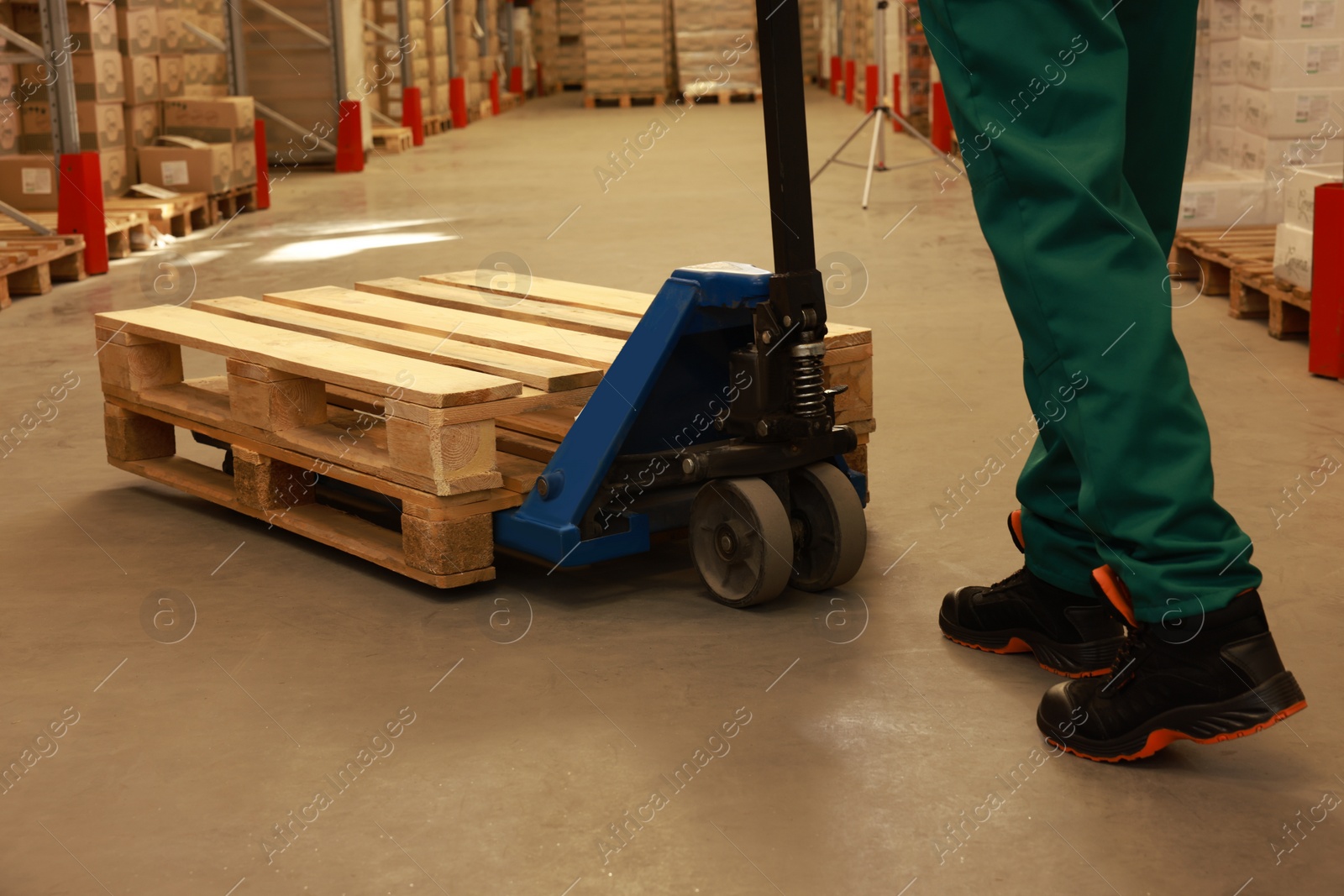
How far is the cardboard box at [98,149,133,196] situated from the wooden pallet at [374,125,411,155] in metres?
5.25

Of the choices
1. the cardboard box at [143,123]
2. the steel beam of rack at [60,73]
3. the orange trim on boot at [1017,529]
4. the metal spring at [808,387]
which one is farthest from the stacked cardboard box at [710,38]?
the orange trim on boot at [1017,529]

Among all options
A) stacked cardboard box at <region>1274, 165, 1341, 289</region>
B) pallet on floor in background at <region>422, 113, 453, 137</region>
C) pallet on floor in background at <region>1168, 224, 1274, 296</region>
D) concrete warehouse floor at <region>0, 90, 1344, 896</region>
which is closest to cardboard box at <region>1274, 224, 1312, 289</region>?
stacked cardboard box at <region>1274, 165, 1341, 289</region>

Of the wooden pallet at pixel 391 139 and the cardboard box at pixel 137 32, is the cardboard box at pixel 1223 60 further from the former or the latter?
the wooden pallet at pixel 391 139

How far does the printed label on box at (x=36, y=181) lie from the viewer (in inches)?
285

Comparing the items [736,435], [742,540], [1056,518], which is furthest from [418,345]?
[1056,518]

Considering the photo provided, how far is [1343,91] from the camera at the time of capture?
230 inches

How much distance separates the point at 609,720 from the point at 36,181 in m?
6.22

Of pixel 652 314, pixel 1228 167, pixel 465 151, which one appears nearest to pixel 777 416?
pixel 652 314

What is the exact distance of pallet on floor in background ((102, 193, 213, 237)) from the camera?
7742 mm

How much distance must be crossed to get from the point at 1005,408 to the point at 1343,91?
2877 millimetres

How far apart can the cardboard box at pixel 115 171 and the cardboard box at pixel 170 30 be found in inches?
Answer: 41.0

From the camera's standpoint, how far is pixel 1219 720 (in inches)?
74.9

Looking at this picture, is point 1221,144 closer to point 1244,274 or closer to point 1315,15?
point 1315,15

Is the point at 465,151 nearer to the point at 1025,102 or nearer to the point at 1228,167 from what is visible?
the point at 1228,167
